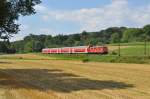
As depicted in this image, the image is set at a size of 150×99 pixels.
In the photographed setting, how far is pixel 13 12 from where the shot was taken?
34469 millimetres

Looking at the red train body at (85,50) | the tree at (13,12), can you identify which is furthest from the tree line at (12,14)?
the red train body at (85,50)

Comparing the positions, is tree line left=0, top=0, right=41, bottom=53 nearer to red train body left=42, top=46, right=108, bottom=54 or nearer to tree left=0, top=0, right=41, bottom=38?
tree left=0, top=0, right=41, bottom=38

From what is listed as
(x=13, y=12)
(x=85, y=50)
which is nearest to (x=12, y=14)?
(x=13, y=12)

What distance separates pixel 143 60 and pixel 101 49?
1319 inches

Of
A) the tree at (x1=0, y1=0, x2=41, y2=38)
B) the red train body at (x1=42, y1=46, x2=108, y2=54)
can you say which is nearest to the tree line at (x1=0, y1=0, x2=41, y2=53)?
the tree at (x1=0, y1=0, x2=41, y2=38)

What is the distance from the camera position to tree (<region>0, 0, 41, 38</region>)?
107 ft

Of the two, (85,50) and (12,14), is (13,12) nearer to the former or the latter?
(12,14)

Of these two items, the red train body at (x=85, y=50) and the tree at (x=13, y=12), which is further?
the red train body at (x=85, y=50)

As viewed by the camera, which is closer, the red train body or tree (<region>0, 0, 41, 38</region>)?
tree (<region>0, 0, 41, 38</region>)

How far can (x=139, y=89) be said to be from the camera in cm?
2022

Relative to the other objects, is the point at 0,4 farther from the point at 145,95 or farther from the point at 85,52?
the point at 85,52

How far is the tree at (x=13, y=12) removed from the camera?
3262 centimetres

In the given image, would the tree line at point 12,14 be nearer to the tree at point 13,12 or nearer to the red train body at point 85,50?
the tree at point 13,12

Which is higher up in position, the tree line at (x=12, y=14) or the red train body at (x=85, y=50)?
the tree line at (x=12, y=14)
